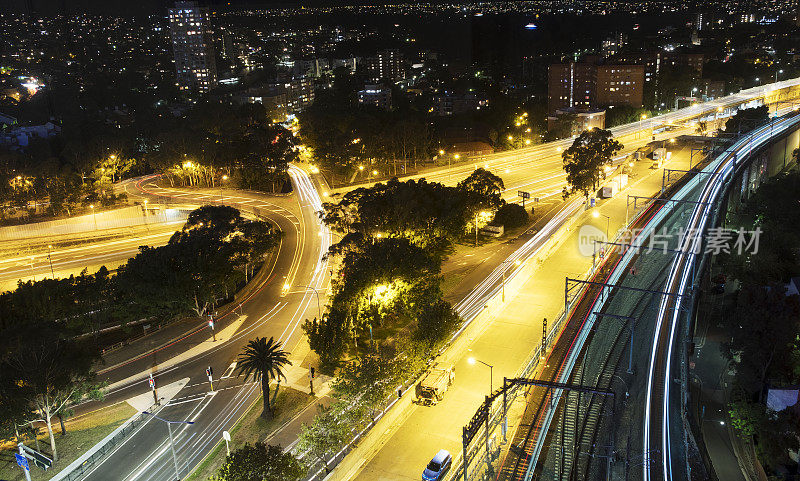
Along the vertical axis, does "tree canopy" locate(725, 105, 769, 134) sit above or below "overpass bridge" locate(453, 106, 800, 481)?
above

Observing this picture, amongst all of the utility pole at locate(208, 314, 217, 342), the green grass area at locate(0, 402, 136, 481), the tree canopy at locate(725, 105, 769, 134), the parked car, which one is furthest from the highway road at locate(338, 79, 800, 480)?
the utility pole at locate(208, 314, 217, 342)

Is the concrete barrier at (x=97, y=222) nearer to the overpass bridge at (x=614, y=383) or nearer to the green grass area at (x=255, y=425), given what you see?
the green grass area at (x=255, y=425)

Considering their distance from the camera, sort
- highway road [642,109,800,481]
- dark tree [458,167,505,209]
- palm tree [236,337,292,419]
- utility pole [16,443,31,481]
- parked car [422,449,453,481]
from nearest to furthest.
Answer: parked car [422,449,453,481] < highway road [642,109,800,481] < utility pole [16,443,31,481] < palm tree [236,337,292,419] < dark tree [458,167,505,209]

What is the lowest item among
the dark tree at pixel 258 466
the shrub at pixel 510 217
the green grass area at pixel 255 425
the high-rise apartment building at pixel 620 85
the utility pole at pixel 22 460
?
the green grass area at pixel 255 425

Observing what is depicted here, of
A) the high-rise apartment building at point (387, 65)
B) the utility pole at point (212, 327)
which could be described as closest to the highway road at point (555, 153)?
the utility pole at point (212, 327)

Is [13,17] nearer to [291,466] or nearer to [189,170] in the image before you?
[189,170]

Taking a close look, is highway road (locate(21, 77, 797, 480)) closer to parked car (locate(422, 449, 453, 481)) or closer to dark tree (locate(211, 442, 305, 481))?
dark tree (locate(211, 442, 305, 481))

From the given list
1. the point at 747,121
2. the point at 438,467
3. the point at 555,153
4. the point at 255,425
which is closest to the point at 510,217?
the point at 555,153
